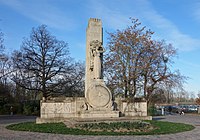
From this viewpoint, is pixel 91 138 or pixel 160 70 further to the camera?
pixel 160 70

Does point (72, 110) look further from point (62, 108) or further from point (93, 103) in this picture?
point (93, 103)

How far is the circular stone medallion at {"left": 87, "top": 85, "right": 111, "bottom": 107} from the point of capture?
58.5 ft

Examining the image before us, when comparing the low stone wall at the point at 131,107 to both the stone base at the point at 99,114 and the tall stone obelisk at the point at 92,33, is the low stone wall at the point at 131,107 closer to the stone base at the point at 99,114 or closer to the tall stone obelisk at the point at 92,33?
the stone base at the point at 99,114

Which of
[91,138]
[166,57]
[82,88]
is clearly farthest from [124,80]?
[91,138]

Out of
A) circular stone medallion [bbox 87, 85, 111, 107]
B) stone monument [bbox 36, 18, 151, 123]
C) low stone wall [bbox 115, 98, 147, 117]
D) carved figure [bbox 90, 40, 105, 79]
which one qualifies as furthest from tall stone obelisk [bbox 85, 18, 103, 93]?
low stone wall [bbox 115, 98, 147, 117]

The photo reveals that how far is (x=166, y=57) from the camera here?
35.3 metres

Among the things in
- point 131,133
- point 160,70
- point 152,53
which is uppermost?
point 152,53

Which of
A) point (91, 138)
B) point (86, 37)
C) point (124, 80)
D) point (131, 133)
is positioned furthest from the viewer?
point (124, 80)

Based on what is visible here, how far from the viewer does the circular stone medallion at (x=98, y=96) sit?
1783 centimetres

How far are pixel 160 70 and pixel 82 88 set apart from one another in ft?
56.3

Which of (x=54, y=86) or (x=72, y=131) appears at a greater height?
(x=54, y=86)

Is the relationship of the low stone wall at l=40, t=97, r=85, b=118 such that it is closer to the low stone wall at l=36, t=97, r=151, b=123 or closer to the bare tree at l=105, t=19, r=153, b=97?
the low stone wall at l=36, t=97, r=151, b=123

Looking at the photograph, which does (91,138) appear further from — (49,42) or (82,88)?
(82,88)

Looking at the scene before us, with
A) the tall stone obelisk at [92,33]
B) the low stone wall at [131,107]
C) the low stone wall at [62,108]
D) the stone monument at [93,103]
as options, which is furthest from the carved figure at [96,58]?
the low stone wall at [131,107]
